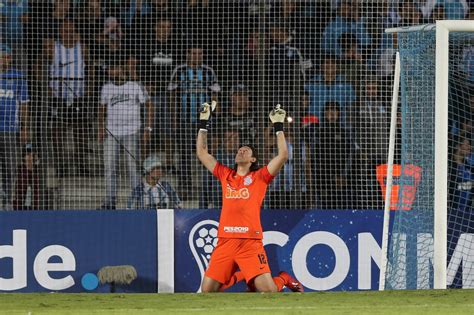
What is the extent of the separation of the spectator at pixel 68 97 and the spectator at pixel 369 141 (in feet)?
10.7

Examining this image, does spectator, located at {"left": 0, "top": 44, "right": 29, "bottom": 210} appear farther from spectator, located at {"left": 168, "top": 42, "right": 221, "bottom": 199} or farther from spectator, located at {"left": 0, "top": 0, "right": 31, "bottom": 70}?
spectator, located at {"left": 168, "top": 42, "right": 221, "bottom": 199}

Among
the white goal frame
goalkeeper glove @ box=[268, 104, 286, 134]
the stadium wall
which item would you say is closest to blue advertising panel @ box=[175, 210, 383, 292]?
the stadium wall

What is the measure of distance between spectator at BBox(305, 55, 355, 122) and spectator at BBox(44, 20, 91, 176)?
2.73m

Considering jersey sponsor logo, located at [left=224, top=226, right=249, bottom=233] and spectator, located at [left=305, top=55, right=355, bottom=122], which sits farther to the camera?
spectator, located at [left=305, top=55, right=355, bottom=122]

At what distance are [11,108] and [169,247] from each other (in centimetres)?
253

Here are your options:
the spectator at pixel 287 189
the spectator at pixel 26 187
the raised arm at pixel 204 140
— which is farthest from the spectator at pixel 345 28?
the spectator at pixel 26 187

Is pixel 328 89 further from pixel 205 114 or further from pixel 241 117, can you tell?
pixel 205 114

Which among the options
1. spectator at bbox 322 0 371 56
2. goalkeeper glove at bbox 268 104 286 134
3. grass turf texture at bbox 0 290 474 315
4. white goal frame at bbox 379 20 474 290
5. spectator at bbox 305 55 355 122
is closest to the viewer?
grass turf texture at bbox 0 290 474 315

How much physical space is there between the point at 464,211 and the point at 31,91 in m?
5.33

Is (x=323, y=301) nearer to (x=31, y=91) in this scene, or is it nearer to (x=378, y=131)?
(x=378, y=131)

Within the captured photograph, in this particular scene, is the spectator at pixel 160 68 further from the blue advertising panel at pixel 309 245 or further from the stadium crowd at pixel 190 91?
the blue advertising panel at pixel 309 245

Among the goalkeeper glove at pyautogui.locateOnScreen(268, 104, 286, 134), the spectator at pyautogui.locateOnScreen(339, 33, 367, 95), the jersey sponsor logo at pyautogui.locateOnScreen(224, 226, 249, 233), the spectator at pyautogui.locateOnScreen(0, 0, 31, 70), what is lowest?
the jersey sponsor logo at pyautogui.locateOnScreen(224, 226, 249, 233)

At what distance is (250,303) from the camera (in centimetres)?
970

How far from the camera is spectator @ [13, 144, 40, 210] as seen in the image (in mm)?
13750
